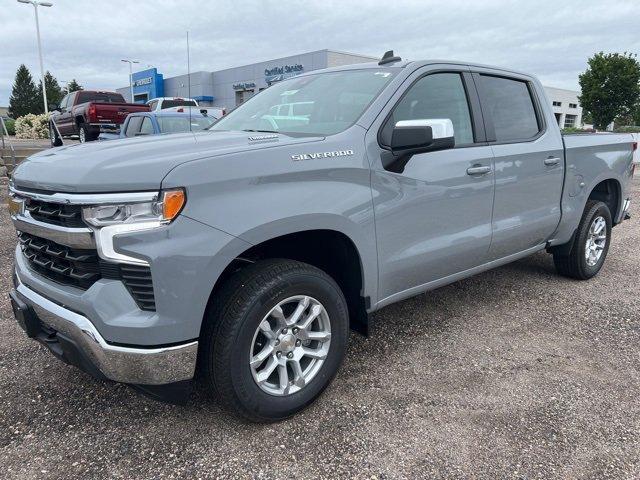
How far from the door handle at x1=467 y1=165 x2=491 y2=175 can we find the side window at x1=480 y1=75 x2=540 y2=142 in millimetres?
384

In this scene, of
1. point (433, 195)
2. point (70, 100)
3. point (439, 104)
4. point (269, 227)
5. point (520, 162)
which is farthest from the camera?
point (70, 100)

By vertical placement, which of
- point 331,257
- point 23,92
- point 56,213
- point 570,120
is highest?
point 23,92

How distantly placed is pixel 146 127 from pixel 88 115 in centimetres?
706

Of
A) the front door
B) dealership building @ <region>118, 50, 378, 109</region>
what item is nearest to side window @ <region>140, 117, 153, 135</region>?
the front door

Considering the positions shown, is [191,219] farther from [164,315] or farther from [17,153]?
[17,153]

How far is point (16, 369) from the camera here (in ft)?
10.4

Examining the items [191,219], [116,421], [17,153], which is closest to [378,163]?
[191,219]

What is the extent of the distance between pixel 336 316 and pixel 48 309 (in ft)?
4.56

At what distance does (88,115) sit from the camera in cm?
1479

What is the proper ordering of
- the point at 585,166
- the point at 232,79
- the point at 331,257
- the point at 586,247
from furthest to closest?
the point at 232,79
the point at 586,247
the point at 585,166
the point at 331,257

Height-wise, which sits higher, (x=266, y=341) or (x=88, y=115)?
(x=88, y=115)

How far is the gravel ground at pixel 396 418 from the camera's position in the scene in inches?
91.0

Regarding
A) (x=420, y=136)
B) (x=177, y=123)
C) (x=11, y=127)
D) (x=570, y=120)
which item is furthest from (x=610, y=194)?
(x=570, y=120)

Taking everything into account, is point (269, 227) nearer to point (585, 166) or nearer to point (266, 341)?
point (266, 341)
